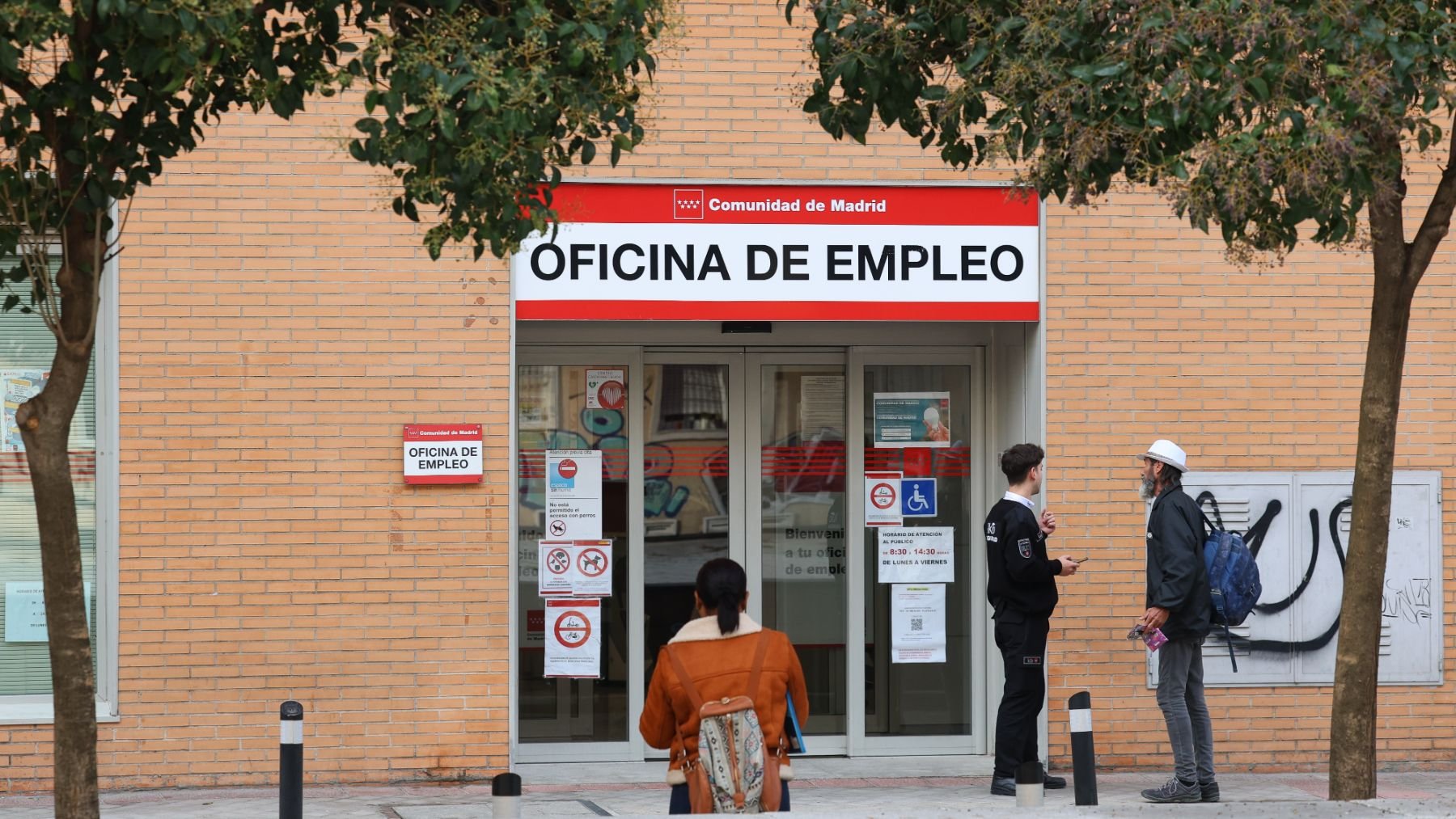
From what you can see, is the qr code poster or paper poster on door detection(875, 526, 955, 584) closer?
the qr code poster

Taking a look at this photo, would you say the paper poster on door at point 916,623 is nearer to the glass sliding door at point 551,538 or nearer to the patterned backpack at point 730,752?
the glass sliding door at point 551,538

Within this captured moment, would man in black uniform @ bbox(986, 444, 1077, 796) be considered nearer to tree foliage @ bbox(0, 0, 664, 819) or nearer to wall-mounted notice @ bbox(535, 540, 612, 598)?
wall-mounted notice @ bbox(535, 540, 612, 598)

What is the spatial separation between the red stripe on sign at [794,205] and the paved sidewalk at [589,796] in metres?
3.07

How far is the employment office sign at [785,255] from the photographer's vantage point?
9367 millimetres

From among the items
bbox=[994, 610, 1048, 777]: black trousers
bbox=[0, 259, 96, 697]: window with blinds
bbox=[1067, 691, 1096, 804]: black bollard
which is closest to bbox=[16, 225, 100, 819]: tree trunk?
bbox=[1067, 691, 1096, 804]: black bollard

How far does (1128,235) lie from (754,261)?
2.10 meters

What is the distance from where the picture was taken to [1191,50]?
5.84 m

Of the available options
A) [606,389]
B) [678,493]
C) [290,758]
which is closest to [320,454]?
[606,389]

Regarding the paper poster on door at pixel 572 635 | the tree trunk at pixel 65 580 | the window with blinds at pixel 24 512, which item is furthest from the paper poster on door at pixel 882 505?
the tree trunk at pixel 65 580

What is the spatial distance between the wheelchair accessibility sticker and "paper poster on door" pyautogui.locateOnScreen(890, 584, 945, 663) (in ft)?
1.40

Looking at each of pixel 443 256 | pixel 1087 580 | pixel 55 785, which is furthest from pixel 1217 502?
pixel 55 785

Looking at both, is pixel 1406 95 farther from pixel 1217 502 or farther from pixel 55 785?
pixel 55 785

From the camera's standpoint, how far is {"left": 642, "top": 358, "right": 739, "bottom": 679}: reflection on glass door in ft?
33.2

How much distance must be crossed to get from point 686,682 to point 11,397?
17.1 ft
